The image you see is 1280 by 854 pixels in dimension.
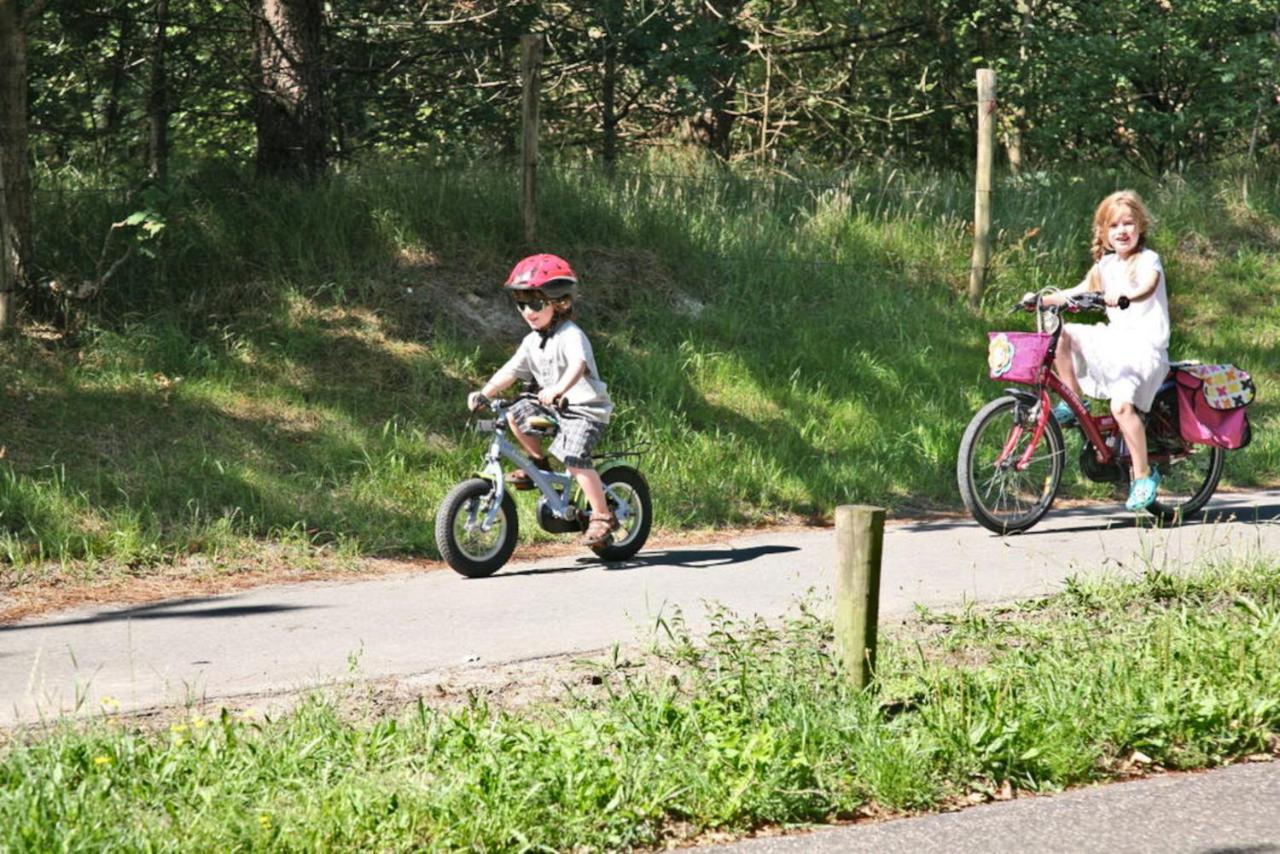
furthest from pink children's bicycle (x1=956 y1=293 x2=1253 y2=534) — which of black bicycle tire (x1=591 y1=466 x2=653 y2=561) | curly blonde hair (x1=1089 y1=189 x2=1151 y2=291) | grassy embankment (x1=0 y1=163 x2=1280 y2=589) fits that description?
black bicycle tire (x1=591 y1=466 x2=653 y2=561)

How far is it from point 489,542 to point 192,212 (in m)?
5.16

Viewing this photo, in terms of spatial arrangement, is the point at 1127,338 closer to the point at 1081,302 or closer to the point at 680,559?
the point at 1081,302

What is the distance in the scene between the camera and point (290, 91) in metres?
13.3

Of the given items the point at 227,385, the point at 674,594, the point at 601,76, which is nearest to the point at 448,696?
the point at 674,594

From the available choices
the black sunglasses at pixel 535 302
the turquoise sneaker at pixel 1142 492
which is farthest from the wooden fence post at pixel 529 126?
the turquoise sneaker at pixel 1142 492

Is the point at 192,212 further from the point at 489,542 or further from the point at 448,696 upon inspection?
the point at 448,696

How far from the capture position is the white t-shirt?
28.1ft

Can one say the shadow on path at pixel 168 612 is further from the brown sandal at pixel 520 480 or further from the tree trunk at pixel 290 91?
the tree trunk at pixel 290 91

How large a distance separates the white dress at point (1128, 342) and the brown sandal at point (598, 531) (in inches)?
117

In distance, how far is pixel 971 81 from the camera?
68.5ft

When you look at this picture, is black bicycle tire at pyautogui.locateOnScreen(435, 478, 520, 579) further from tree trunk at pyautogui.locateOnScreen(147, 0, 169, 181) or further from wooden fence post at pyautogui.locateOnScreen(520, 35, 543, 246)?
tree trunk at pyautogui.locateOnScreen(147, 0, 169, 181)

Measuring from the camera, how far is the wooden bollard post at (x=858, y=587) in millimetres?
5516

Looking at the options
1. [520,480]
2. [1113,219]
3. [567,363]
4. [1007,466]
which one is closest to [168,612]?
[520,480]

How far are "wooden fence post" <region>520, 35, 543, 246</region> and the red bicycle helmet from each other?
453 centimetres
